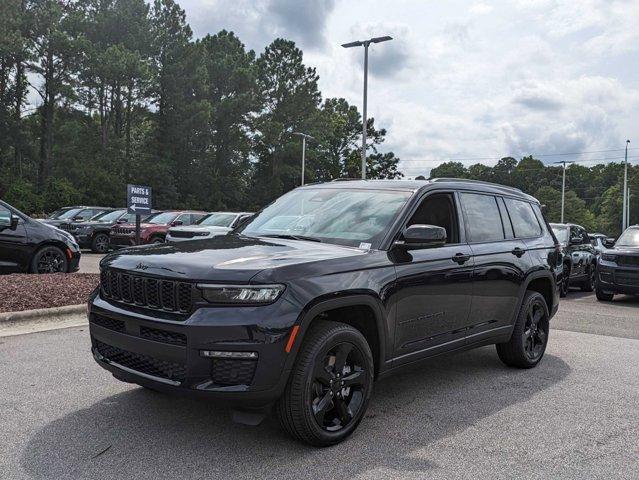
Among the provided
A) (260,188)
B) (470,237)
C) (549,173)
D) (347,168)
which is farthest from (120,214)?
(549,173)

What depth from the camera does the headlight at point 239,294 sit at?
11.3ft

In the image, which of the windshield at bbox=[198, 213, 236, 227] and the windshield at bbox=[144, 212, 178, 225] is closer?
→ the windshield at bbox=[198, 213, 236, 227]

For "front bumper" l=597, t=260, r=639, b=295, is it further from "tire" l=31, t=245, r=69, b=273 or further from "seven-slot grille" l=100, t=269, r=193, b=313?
"seven-slot grille" l=100, t=269, r=193, b=313

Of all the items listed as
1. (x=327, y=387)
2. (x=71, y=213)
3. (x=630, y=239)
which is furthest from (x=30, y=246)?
(x=71, y=213)

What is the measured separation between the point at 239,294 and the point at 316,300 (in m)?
0.49

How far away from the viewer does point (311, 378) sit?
361cm

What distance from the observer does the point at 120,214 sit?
21.2 m

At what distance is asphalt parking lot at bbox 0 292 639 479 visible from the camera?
349 centimetres

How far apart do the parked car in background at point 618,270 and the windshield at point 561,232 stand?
34.3 inches

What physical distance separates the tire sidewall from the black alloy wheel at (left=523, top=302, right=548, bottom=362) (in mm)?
2476

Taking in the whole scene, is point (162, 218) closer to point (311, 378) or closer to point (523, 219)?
point (523, 219)

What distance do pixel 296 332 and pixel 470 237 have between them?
2300mm

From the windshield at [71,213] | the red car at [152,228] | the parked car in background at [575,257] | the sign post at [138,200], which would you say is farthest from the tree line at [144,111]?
the parked car in background at [575,257]

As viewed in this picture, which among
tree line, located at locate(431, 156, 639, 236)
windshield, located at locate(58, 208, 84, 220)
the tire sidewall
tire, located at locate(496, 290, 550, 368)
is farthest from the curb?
tree line, located at locate(431, 156, 639, 236)
